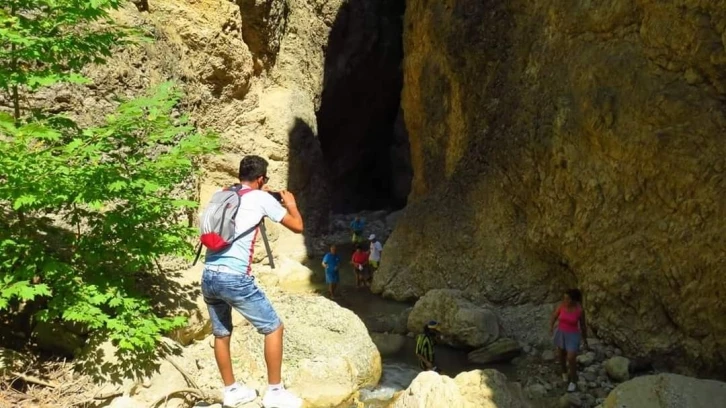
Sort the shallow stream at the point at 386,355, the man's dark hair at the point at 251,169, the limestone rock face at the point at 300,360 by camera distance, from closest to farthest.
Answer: the man's dark hair at the point at 251,169 < the limestone rock face at the point at 300,360 < the shallow stream at the point at 386,355

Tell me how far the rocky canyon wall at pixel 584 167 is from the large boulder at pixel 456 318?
3.73 ft

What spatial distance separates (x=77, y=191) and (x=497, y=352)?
7.12 meters

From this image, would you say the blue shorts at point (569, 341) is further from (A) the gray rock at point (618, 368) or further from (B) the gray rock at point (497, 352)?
(B) the gray rock at point (497, 352)

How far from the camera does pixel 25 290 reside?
442 cm

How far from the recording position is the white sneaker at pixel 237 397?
14.2 ft

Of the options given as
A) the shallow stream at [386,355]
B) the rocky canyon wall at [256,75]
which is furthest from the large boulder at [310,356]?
the rocky canyon wall at [256,75]

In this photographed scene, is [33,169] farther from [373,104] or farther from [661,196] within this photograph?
[373,104]

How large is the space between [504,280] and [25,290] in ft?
29.0

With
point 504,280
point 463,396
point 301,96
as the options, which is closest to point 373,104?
point 301,96

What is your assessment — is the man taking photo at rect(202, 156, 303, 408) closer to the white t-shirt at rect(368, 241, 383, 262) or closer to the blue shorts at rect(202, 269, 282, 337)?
the blue shorts at rect(202, 269, 282, 337)

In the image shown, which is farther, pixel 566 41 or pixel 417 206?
pixel 417 206

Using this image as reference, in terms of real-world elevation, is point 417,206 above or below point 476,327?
above

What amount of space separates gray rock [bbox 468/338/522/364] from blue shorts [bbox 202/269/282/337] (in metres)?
5.87

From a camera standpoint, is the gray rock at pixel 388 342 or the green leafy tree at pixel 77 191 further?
the gray rock at pixel 388 342
